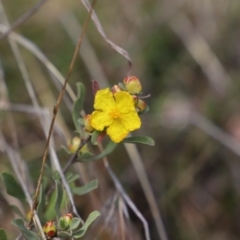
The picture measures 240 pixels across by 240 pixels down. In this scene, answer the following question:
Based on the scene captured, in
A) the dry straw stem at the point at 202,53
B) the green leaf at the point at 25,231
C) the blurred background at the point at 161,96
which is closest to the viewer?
the green leaf at the point at 25,231

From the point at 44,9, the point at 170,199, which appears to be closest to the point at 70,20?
the point at 44,9

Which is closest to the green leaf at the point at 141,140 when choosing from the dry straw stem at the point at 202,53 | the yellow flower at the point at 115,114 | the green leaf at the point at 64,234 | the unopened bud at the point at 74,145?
the yellow flower at the point at 115,114

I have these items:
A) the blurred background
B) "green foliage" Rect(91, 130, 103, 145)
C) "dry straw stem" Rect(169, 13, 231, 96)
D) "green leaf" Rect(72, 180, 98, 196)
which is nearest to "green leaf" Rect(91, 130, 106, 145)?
"green foliage" Rect(91, 130, 103, 145)

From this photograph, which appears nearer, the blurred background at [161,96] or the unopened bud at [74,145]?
the unopened bud at [74,145]

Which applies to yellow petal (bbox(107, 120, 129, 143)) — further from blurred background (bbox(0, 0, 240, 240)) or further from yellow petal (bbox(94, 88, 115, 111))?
blurred background (bbox(0, 0, 240, 240))

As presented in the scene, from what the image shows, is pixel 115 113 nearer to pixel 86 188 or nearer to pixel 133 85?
pixel 133 85

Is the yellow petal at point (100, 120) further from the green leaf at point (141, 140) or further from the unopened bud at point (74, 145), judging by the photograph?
the unopened bud at point (74, 145)

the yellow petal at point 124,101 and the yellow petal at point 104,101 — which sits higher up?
the yellow petal at point 104,101

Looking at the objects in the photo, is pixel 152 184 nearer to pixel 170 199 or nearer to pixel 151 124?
pixel 170 199
